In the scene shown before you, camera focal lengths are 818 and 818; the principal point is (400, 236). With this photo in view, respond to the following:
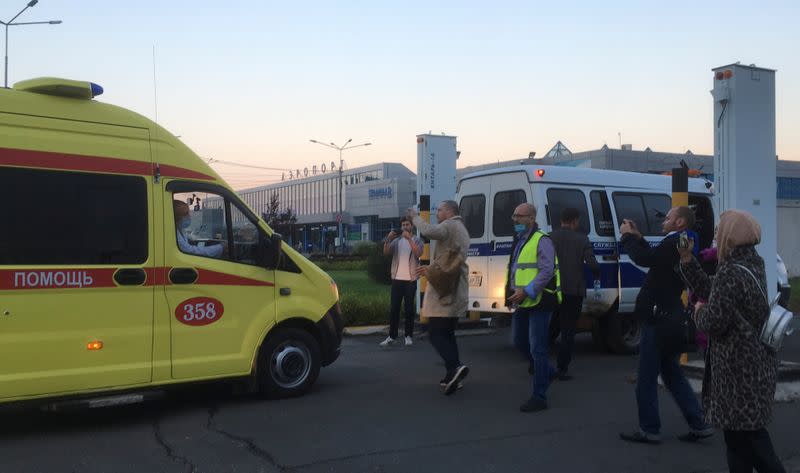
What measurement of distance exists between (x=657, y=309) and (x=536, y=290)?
4.84 feet

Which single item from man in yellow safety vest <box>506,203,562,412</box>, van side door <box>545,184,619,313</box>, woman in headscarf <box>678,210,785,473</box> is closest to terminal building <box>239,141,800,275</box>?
van side door <box>545,184,619,313</box>

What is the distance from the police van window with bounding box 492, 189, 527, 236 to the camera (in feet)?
34.6

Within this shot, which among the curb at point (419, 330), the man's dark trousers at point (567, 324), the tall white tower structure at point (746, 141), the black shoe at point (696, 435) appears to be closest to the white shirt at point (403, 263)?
the curb at point (419, 330)

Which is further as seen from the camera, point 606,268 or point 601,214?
point 601,214

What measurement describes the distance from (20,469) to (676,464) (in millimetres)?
4489

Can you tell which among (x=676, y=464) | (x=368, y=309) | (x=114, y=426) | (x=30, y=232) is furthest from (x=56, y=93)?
(x=368, y=309)

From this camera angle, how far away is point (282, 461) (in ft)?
18.6

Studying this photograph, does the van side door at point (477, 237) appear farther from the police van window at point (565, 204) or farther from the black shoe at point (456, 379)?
the black shoe at point (456, 379)

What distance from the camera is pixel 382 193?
7875 centimetres

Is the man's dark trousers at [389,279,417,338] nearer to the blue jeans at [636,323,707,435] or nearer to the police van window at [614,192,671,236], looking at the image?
the police van window at [614,192,671,236]

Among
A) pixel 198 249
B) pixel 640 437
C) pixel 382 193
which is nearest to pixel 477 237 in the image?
pixel 198 249

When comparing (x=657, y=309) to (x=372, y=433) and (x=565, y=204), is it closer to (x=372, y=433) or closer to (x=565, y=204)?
(x=372, y=433)

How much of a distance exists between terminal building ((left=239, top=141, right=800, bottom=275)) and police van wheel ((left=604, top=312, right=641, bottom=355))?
2842mm

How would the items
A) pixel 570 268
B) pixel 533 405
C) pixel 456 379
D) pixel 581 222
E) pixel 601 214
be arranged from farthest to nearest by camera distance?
1. pixel 601 214
2. pixel 581 222
3. pixel 570 268
4. pixel 456 379
5. pixel 533 405
